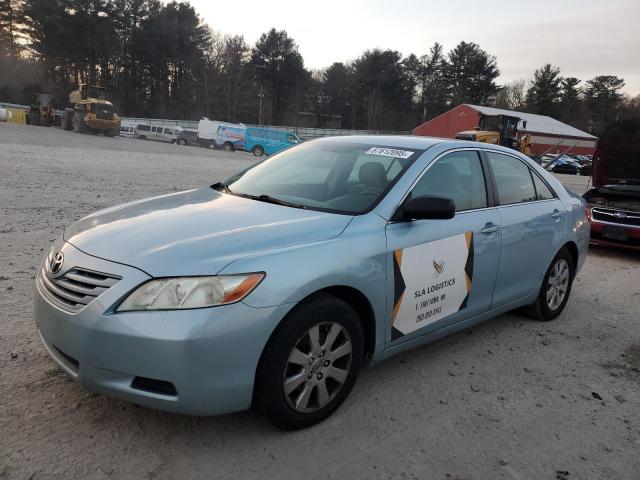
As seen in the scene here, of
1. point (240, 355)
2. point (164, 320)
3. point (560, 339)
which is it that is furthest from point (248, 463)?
point (560, 339)

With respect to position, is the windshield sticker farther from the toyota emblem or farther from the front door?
the toyota emblem

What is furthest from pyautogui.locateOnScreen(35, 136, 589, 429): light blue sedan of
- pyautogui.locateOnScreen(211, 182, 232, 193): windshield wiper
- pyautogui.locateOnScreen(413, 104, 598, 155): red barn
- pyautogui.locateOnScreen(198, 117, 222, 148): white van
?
pyautogui.locateOnScreen(413, 104, 598, 155): red barn

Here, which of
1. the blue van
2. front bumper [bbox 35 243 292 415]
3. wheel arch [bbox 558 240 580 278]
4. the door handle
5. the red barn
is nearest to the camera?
front bumper [bbox 35 243 292 415]

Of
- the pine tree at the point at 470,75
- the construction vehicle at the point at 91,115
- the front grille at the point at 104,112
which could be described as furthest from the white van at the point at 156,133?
the pine tree at the point at 470,75

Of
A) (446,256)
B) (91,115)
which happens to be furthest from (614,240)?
(91,115)

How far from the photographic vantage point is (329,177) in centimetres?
371

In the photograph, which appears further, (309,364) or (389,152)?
(389,152)

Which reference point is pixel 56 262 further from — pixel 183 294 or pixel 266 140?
pixel 266 140

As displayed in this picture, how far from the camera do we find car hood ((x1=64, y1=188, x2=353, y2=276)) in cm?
250

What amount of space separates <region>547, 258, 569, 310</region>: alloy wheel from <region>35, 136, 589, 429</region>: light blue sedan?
2.10 feet

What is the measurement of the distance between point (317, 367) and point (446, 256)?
1.22 metres

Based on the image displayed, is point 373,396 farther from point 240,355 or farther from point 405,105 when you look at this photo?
point 405,105

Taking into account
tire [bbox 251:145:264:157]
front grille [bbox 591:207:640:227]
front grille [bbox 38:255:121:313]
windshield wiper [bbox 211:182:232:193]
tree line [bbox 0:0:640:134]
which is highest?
tree line [bbox 0:0:640:134]

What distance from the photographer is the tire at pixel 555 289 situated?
4.73 metres
